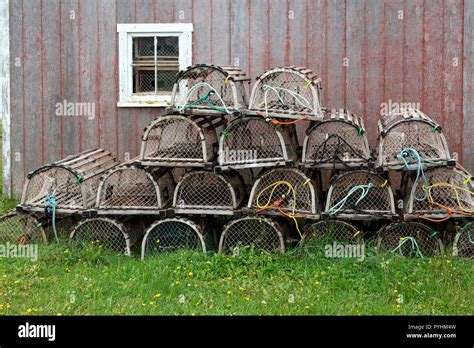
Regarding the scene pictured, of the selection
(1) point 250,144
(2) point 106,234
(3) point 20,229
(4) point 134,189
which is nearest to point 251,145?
(1) point 250,144

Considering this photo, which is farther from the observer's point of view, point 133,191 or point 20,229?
point 20,229

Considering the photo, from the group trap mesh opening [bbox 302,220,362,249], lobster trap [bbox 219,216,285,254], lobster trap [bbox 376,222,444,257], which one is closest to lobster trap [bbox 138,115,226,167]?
lobster trap [bbox 219,216,285,254]

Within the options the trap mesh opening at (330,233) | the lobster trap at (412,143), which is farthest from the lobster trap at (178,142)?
the lobster trap at (412,143)

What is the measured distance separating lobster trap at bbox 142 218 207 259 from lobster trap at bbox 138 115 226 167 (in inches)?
24.3

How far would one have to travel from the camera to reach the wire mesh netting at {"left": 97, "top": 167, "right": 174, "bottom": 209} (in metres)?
8.20

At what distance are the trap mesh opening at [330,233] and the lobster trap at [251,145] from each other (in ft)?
2.41

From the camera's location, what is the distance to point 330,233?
7879 millimetres

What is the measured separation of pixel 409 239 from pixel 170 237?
2.46m

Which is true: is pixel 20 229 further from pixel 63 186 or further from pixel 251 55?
pixel 251 55

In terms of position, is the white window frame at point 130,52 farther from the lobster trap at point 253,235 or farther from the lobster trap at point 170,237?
the lobster trap at point 253,235

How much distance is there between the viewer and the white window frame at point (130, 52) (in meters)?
10.0

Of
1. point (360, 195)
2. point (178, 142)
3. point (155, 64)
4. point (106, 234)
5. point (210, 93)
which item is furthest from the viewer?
point (155, 64)

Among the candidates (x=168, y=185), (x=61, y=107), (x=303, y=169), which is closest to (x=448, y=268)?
(x=303, y=169)

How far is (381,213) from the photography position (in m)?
7.85
